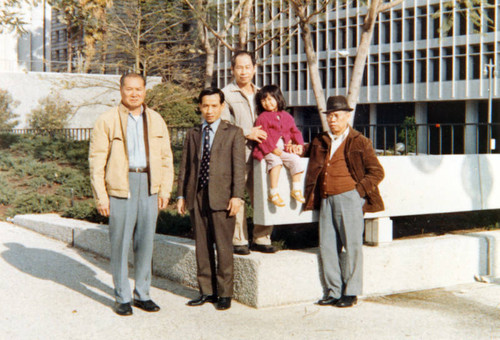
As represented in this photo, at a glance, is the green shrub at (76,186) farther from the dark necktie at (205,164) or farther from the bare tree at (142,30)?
the dark necktie at (205,164)

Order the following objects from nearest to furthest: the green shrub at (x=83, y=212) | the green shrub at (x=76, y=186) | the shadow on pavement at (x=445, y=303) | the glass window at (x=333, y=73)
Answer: the shadow on pavement at (x=445, y=303) → the green shrub at (x=83, y=212) → the green shrub at (x=76, y=186) → the glass window at (x=333, y=73)

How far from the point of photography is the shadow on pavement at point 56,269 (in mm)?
6615

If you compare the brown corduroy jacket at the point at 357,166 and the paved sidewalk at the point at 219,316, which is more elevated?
the brown corduroy jacket at the point at 357,166

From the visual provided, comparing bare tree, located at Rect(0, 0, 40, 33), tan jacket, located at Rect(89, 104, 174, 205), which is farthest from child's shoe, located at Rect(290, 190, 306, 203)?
bare tree, located at Rect(0, 0, 40, 33)

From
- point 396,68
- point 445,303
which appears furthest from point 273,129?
point 396,68

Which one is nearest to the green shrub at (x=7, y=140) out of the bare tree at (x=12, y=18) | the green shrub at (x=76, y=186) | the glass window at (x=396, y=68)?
the green shrub at (x=76, y=186)

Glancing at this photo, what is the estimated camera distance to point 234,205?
5.66 m

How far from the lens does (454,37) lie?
4541cm

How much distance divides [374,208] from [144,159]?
208 cm

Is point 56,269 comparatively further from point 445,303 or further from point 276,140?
point 445,303

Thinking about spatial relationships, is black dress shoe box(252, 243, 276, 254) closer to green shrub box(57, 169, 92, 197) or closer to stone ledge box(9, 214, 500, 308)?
stone ledge box(9, 214, 500, 308)

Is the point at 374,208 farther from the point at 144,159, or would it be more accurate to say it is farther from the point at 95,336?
the point at 95,336

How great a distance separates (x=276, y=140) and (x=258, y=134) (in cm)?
17

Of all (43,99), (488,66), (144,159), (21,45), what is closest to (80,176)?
(144,159)
